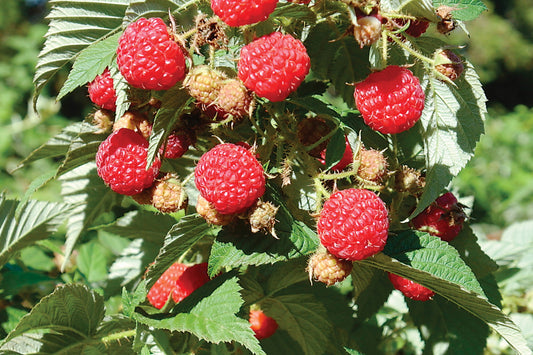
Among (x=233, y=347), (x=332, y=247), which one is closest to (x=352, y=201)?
(x=332, y=247)

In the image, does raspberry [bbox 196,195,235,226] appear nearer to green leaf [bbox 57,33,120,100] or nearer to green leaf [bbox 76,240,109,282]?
green leaf [bbox 57,33,120,100]

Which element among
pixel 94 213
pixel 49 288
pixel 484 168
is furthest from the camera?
pixel 484 168

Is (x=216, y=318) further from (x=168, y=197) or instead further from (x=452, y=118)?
(x=452, y=118)

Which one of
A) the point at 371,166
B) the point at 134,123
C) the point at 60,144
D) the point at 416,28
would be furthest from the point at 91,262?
the point at 416,28

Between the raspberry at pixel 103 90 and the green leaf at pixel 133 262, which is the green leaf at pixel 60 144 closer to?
the raspberry at pixel 103 90

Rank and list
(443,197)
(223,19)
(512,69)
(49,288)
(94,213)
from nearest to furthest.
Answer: (223,19) → (443,197) → (94,213) → (49,288) → (512,69)

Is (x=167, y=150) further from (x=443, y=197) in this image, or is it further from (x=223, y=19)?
(x=443, y=197)

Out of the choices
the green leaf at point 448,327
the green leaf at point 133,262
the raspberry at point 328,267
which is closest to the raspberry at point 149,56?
the raspberry at point 328,267
